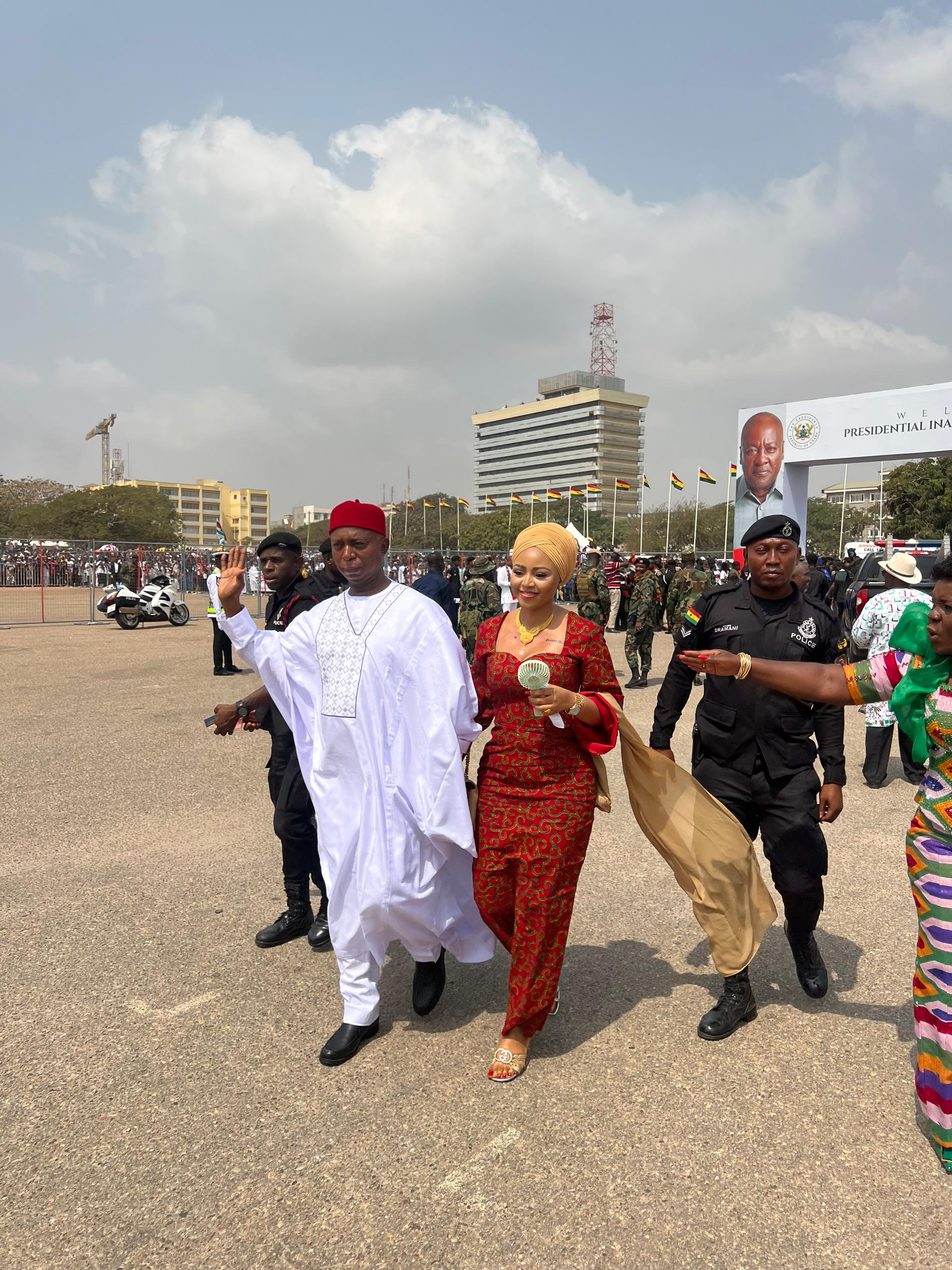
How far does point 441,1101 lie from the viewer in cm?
281

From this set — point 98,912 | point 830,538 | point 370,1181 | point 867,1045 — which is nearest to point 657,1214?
point 370,1181

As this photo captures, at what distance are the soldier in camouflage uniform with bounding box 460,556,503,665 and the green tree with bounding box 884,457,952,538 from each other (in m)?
33.4

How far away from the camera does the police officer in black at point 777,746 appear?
3354 millimetres

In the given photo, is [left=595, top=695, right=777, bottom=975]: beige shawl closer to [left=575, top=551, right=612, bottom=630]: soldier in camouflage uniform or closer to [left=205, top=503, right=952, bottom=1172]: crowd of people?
[left=205, top=503, right=952, bottom=1172]: crowd of people

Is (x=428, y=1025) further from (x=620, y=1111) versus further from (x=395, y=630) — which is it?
(x=395, y=630)

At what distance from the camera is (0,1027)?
10.6 feet

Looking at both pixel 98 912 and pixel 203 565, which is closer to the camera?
pixel 98 912

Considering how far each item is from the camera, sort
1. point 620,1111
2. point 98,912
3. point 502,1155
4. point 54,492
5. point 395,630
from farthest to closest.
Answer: point 54,492 < point 98,912 < point 395,630 < point 620,1111 < point 502,1155

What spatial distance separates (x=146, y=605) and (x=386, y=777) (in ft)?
61.4

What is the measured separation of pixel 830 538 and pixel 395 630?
78649 mm

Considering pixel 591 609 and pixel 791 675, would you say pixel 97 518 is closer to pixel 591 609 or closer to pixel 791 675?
pixel 591 609

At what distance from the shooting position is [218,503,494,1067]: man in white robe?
3062 millimetres

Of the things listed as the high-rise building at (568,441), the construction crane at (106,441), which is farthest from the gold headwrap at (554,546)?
the construction crane at (106,441)

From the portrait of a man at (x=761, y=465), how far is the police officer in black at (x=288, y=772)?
23.2 meters
